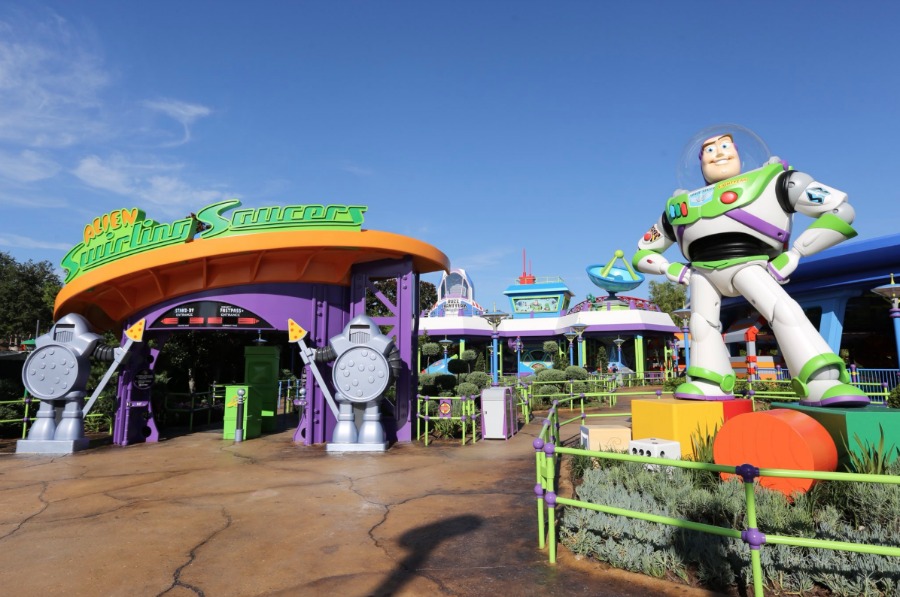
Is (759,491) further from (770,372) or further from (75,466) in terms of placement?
(770,372)

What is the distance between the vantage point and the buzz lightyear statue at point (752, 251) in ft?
20.9

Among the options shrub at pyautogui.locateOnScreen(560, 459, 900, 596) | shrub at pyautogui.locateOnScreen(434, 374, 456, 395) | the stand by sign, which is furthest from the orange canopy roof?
shrub at pyautogui.locateOnScreen(560, 459, 900, 596)

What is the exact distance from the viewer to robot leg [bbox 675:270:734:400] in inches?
287

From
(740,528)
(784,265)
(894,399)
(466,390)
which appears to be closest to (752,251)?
(784,265)

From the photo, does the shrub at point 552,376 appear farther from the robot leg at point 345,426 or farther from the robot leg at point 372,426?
the robot leg at point 345,426

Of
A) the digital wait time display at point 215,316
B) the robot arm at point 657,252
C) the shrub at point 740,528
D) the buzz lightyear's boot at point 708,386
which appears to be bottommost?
the shrub at point 740,528

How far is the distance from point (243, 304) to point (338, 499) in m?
5.79

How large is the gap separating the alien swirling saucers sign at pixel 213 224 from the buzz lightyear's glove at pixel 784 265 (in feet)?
23.2

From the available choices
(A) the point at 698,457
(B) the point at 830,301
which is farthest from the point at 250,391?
(B) the point at 830,301

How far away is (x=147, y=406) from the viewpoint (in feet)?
38.2

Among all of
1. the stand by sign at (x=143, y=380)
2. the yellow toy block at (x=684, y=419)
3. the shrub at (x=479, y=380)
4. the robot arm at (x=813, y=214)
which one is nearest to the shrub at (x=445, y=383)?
the shrub at (x=479, y=380)

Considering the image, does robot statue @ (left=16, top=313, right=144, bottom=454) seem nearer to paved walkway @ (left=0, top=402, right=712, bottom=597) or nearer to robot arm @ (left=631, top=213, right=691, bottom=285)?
paved walkway @ (left=0, top=402, right=712, bottom=597)

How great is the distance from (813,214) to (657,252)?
2.28m

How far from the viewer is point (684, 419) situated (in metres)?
6.77
